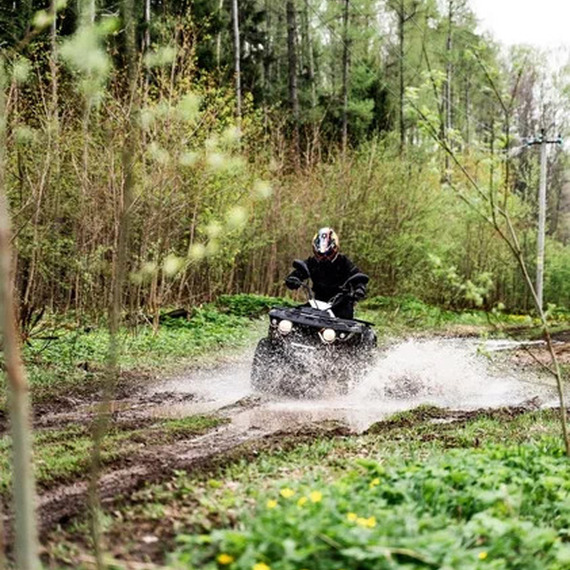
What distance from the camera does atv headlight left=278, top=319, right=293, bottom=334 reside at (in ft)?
36.4

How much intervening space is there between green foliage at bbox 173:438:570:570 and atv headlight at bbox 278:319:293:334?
495 centimetres

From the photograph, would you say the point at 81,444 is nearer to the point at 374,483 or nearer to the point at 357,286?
the point at 374,483

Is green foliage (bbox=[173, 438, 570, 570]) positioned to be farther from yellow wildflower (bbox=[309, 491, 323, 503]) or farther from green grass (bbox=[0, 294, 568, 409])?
green grass (bbox=[0, 294, 568, 409])

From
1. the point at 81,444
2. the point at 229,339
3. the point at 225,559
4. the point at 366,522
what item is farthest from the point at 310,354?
the point at 229,339

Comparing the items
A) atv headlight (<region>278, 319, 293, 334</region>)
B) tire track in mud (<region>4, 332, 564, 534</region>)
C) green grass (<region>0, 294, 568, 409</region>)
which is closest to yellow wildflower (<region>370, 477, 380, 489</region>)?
tire track in mud (<region>4, 332, 564, 534</region>)

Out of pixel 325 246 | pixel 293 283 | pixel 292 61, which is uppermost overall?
pixel 292 61

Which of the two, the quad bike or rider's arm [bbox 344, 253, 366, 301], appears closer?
the quad bike

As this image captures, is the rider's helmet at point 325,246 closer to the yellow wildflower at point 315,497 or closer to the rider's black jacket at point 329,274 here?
the rider's black jacket at point 329,274

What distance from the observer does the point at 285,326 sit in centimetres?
1110

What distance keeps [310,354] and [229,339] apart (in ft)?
24.2

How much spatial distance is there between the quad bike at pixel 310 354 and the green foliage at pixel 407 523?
4.74 metres

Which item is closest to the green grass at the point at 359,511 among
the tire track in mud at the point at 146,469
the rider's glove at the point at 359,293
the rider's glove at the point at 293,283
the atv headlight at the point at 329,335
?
the tire track in mud at the point at 146,469

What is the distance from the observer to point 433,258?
655 cm

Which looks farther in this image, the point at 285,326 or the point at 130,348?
the point at 130,348
